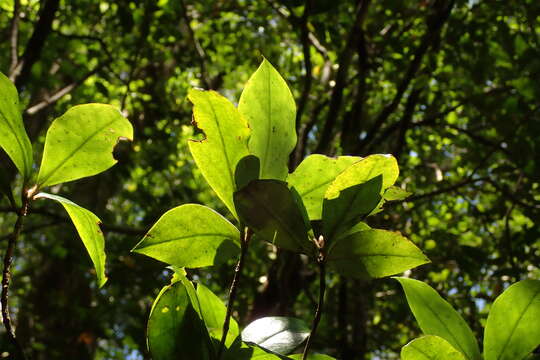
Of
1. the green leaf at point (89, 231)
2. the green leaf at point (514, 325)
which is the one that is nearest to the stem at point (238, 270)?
the green leaf at point (89, 231)

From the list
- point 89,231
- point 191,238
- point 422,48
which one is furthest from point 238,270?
point 422,48

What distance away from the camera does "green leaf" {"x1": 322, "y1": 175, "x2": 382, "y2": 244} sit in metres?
0.48

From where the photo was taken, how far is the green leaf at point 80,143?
55 cm

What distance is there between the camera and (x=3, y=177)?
21.0 inches

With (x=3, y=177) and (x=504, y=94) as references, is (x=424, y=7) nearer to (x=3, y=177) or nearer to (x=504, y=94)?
(x=504, y=94)

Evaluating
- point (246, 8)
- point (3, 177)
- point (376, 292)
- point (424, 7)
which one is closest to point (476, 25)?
point (424, 7)

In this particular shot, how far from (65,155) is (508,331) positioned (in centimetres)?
52

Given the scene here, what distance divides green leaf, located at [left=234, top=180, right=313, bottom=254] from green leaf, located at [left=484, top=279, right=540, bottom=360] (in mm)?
234

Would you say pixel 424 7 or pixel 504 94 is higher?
pixel 424 7

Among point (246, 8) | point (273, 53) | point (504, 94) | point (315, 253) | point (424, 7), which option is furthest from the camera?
point (273, 53)

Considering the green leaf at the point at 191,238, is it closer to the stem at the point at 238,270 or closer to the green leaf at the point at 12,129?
the stem at the point at 238,270

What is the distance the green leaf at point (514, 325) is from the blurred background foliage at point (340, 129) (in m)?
1.09

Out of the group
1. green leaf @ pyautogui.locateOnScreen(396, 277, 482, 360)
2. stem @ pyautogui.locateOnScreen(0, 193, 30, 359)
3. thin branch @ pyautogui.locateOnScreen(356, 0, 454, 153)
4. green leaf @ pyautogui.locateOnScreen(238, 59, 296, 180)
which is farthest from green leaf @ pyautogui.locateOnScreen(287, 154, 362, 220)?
thin branch @ pyautogui.locateOnScreen(356, 0, 454, 153)

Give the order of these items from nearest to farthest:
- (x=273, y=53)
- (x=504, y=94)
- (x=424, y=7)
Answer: (x=424, y=7) → (x=504, y=94) → (x=273, y=53)
